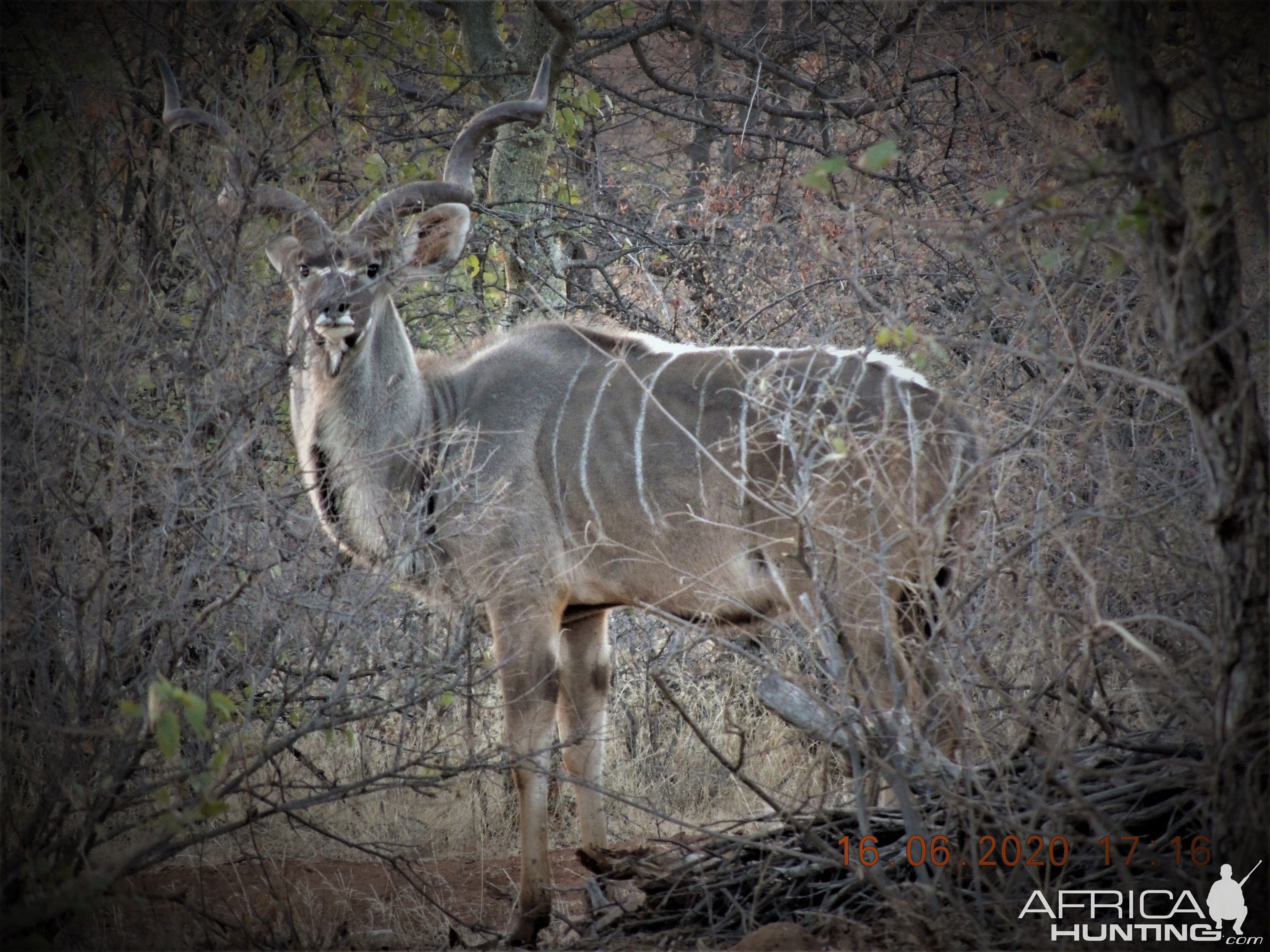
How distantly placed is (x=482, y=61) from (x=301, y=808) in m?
3.61

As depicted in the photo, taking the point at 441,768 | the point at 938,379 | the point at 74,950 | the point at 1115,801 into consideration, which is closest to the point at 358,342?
the point at 441,768

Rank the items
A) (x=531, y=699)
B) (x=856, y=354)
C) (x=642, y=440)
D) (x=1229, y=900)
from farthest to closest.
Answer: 1. (x=642, y=440)
2. (x=531, y=699)
3. (x=856, y=354)
4. (x=1229, y=900)

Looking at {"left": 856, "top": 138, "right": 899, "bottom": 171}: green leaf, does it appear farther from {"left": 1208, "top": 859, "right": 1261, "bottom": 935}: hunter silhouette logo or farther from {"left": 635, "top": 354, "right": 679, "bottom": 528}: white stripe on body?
{"left": 635, "top": 354, "right": 679, "bottom": 528}: white stripe on body

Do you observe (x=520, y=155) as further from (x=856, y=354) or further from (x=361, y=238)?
(x=856, y=354)

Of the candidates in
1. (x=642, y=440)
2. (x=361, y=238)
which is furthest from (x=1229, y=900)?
(x=361, y=238)

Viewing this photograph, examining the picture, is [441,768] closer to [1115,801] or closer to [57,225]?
[1115,801]

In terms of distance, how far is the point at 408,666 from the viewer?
3.39m

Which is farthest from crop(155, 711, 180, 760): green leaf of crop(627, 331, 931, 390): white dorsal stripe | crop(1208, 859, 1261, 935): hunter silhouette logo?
crop(1208, 859, 1261, 935): hunter silhouette logo

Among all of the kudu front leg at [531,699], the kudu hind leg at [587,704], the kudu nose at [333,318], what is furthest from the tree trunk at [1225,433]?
the kudu nose at [333,318]

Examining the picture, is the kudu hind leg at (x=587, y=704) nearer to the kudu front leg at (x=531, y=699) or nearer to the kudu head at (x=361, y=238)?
the kudu front leg at (x=531, y=699)

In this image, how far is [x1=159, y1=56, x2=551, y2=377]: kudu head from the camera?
12.1 ft

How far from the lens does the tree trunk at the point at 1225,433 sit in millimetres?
2301

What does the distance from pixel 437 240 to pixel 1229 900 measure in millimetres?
3010

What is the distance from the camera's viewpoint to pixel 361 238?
3.92 metres
